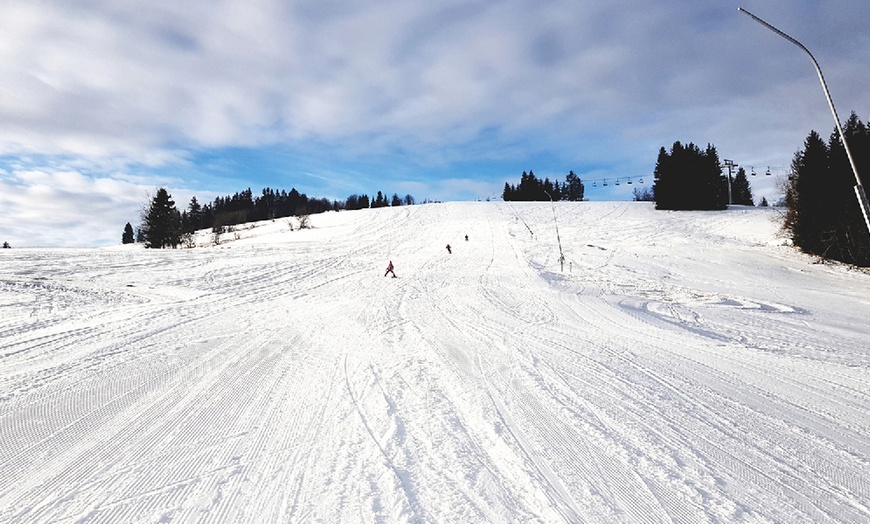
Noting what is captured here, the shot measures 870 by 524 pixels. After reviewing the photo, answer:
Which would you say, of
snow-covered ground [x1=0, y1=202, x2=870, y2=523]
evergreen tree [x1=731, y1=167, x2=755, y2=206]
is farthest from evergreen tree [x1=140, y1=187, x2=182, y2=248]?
evergreen tree [x1=731, y1=167, x2=755, y2=206]

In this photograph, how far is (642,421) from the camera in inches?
188

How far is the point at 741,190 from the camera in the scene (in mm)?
96500

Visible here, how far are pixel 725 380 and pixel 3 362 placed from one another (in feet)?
39.9

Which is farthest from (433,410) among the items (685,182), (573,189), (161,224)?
(573,189)

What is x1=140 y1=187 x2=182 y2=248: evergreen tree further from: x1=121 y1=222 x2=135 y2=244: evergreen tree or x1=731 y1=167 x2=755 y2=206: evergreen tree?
x1=731 y1=167 x2=755 y2=206: evergreen tree

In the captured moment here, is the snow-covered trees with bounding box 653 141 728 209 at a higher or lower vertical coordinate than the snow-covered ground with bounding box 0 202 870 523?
higher

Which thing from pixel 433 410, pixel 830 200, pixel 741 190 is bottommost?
pixel 433 410

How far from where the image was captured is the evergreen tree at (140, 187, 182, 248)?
46.7m

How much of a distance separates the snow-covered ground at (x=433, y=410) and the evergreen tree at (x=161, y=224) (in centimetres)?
3535

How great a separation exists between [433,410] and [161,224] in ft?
170

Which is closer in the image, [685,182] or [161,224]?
[161,224]

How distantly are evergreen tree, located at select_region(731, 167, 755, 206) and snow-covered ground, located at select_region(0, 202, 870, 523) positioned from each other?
9315cm

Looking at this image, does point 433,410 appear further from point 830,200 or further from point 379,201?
point 379,201

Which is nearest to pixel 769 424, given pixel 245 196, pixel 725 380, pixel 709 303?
pixel 725 380
